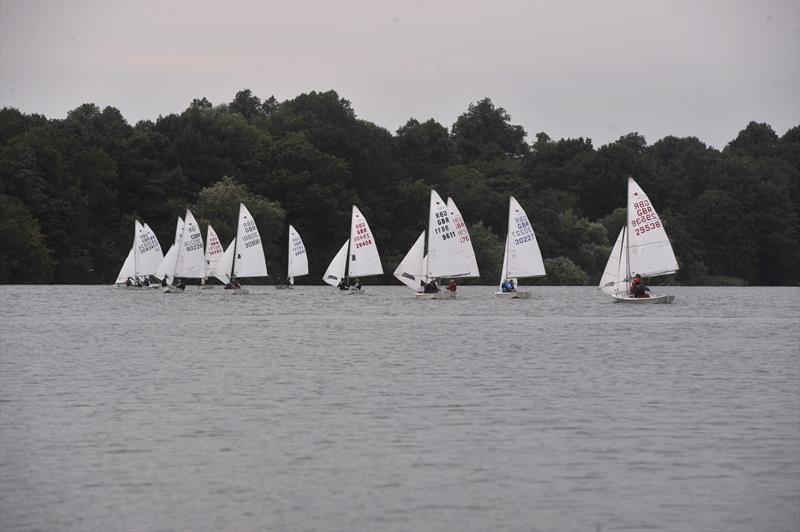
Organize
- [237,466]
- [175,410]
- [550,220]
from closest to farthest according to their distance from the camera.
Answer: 1. [237,466]
2. [175,410]
3. [550,220]

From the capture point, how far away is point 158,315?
66.9 metres

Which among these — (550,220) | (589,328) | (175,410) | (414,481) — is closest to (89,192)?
(550,220)

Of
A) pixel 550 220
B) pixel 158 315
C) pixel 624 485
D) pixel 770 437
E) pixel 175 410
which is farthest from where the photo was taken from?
pixel 550 220

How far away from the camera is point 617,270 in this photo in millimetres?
76562

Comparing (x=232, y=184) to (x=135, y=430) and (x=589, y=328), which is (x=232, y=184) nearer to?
(x=589, y=328)

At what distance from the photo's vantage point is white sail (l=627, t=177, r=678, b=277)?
2808 inches

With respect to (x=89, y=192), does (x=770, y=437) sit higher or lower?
lower

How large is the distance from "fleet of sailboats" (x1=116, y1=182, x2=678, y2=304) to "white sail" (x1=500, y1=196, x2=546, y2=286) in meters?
0.06

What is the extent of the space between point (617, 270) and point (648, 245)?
17.6ft

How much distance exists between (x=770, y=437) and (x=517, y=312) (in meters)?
47.0

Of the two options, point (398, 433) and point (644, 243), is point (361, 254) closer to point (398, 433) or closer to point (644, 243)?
point (644, 243)

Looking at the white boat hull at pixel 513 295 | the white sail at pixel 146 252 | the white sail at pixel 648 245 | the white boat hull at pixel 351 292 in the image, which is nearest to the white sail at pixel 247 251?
the white boat hull at pixel 351 292

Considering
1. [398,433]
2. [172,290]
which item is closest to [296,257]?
[172,290]

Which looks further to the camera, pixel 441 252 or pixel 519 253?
pixel 519 253
